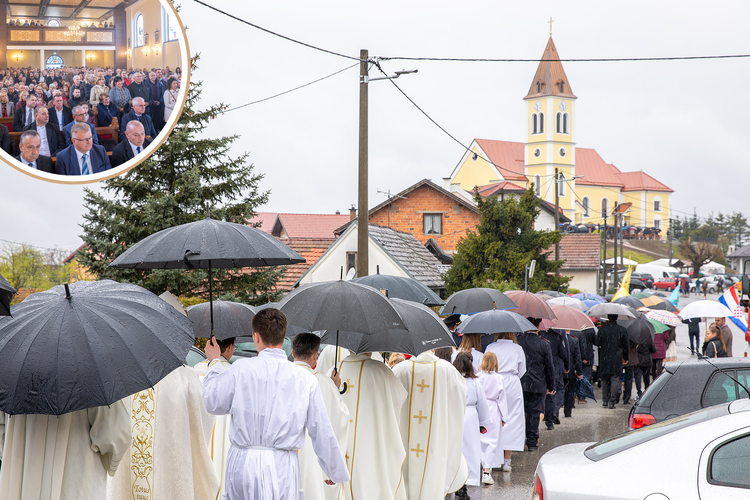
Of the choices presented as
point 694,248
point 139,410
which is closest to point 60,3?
point 139,410

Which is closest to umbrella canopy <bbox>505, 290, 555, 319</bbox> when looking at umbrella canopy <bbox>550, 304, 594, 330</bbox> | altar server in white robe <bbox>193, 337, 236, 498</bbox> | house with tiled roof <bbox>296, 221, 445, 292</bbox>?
umbrella canopy <bbox>550, 304, 594, 330</bbox>

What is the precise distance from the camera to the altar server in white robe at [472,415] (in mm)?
8328

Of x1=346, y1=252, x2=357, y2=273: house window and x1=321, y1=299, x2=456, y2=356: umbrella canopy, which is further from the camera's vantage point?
x1=346, y1=252, x2=357, y2=273: house window

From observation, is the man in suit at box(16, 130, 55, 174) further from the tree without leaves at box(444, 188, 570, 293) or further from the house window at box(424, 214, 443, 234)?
the house window at box(424, 214, 443, 234)

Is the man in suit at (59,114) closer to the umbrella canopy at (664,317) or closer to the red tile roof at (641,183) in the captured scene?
the umbrella canopy at (664,317)

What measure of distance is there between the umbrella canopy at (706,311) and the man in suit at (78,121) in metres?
11.4

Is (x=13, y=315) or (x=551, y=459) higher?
(x=13, y=315)

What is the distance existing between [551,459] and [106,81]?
27.3ft

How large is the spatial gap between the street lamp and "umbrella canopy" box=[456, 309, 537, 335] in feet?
16.6

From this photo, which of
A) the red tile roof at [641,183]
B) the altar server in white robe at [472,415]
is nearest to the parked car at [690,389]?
the altar server in white robe at [472,415]

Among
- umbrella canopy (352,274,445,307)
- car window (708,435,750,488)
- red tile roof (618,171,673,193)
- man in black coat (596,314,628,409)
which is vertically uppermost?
red tile roof (618,171,673,193)

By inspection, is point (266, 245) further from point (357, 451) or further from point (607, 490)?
point (607, 490)

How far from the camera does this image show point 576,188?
115m

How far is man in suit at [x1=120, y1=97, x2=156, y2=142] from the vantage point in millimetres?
10725
